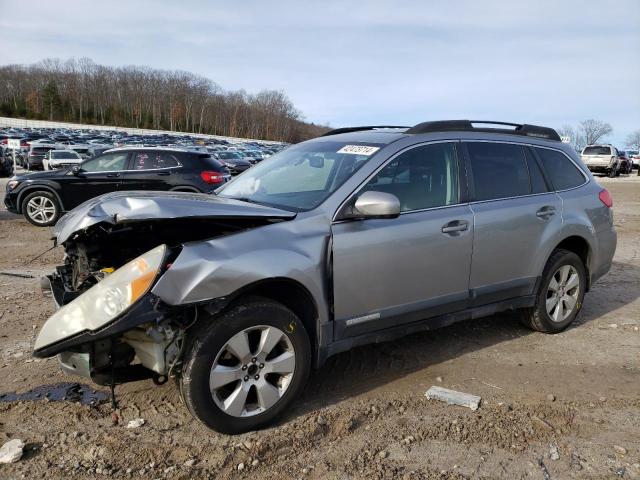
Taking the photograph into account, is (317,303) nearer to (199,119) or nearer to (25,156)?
(25,156)

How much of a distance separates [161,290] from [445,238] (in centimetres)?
203

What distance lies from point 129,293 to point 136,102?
456 ft

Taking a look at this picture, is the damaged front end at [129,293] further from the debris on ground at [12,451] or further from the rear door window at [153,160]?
the rear door window at [153,160]

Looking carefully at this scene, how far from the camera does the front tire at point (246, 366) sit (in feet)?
9.44

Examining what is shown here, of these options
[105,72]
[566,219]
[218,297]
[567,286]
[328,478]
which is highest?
[105,72]

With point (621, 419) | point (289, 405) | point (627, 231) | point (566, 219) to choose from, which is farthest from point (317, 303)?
point (627, 231)

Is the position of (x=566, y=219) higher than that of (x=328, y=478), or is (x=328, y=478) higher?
(x=566, y=219)

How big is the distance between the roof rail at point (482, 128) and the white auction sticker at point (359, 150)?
42 cm

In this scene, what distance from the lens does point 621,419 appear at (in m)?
3.40

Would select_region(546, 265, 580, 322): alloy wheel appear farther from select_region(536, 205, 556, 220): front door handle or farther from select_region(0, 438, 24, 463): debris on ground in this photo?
select_region(0, 438, 24, 463): debris on ground

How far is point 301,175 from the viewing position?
13.3 feet

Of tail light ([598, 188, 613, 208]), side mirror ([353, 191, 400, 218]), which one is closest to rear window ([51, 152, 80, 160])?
tail light ([598, 188, 613, 208])

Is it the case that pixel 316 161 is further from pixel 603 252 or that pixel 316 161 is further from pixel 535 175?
pixel 603 252

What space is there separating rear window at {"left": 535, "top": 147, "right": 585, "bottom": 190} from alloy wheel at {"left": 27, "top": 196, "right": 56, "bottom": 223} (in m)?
9.75
